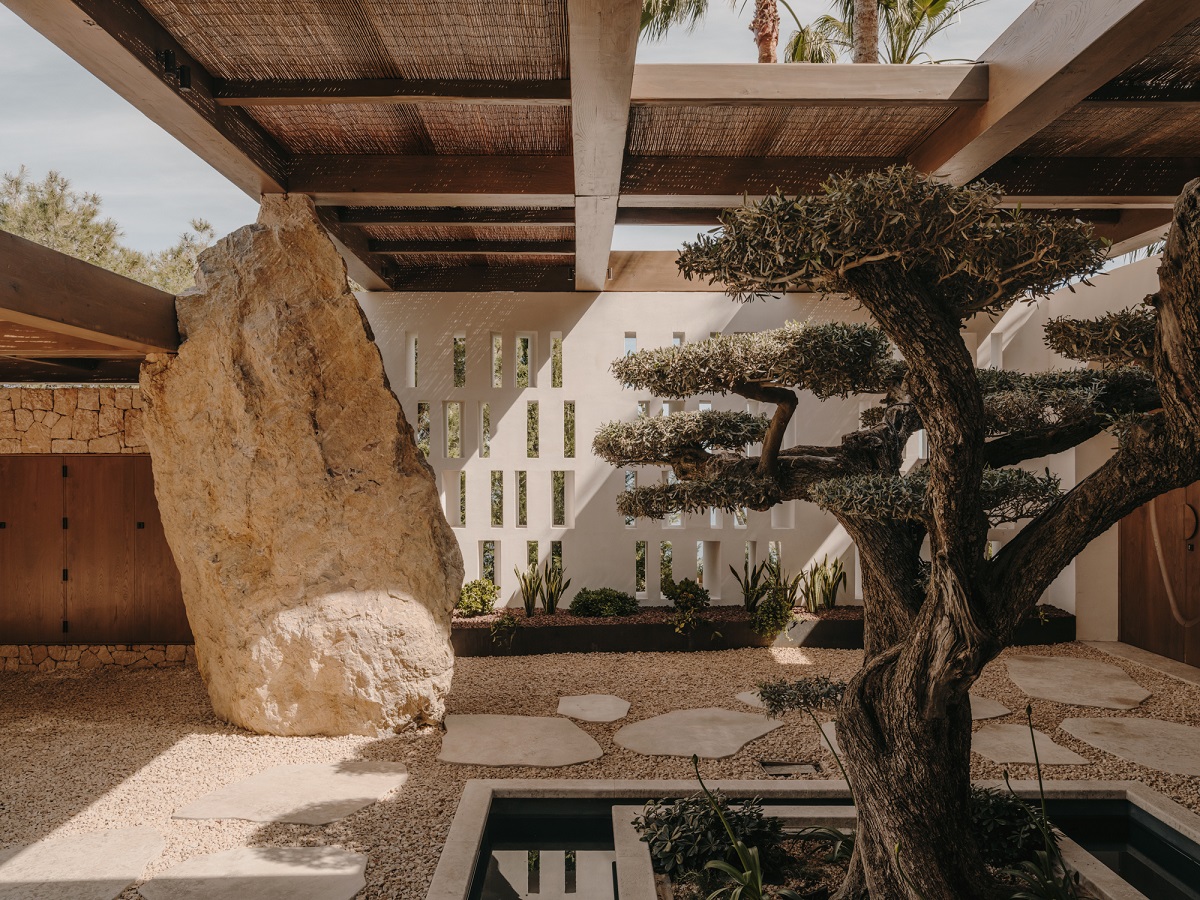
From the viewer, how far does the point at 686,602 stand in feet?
23.6

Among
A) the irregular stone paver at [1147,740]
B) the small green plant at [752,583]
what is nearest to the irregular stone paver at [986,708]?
the irregular stone paver at [1147,740]

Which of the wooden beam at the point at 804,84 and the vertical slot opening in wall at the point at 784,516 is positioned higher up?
the wooden beam at the point at 804,84

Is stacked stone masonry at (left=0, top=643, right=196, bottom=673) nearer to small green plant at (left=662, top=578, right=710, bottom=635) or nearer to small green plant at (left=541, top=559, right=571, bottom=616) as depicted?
small green plant at (left=541, top=559, right=571, bottom=616)

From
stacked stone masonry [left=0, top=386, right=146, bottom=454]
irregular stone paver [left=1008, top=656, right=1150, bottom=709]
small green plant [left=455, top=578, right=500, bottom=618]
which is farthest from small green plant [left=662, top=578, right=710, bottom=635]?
stacked stone masonry [left=0, top=386, right=146, bottom=454]

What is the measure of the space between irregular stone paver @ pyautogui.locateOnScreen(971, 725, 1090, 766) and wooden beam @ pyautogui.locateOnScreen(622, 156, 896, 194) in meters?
3.44

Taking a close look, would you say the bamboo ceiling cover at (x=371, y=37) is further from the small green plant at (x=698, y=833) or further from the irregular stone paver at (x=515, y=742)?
the irregular stone paver at (x=515, y=742)

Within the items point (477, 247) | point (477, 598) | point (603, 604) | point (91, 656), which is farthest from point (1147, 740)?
point (91, 656)

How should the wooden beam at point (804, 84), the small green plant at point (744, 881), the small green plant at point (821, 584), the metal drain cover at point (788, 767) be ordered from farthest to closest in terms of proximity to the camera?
the small green plant at point (821, 584)
the metal drain cover at point (788, 767)
the wooden beam at point (804, 84)
the small green plant at point (744, 881)

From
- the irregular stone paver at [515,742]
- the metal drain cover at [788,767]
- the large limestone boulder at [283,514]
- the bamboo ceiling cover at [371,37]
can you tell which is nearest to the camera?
the bamboo ceiling cover at [371,37]

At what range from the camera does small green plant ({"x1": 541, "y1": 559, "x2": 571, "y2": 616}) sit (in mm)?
7383

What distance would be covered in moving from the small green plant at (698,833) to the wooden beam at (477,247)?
4663mm

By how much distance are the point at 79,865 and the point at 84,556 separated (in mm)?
4073

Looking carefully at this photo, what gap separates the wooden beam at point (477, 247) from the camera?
21.3ft

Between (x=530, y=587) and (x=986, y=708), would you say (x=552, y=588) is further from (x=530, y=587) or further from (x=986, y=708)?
(x=986, y=708)
